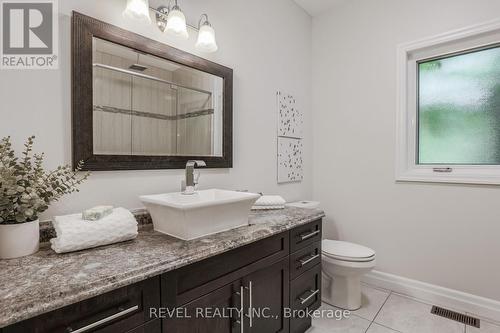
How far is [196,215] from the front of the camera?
119 cm

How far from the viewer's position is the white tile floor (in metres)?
1.84

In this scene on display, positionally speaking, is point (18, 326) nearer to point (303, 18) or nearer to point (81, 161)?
point (81, 161)

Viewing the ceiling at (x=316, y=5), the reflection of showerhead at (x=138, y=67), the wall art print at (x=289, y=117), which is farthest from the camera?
the ceiling at (x=316, y=5)

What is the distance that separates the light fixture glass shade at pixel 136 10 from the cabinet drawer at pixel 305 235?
1.39 metres

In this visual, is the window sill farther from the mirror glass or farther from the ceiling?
the ceiling

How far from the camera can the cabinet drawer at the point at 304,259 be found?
1608mm

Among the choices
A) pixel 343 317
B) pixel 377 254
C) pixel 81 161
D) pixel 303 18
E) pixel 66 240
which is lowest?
pixel 343 317

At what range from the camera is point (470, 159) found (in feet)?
7.00

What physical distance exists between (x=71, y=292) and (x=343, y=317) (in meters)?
1.90

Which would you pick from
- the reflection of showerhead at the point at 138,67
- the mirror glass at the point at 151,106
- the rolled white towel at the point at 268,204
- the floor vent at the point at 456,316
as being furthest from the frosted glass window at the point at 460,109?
the reflection of showerhead at the point at 138,67

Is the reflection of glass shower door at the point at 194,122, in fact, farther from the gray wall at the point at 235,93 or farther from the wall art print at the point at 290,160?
the wall art print at the point at 290,160

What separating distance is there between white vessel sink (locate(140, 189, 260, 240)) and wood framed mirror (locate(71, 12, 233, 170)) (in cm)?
31

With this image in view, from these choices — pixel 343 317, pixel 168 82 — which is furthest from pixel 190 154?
pixel 343 317

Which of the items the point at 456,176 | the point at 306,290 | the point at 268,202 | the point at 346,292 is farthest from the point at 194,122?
the point at 456,176
